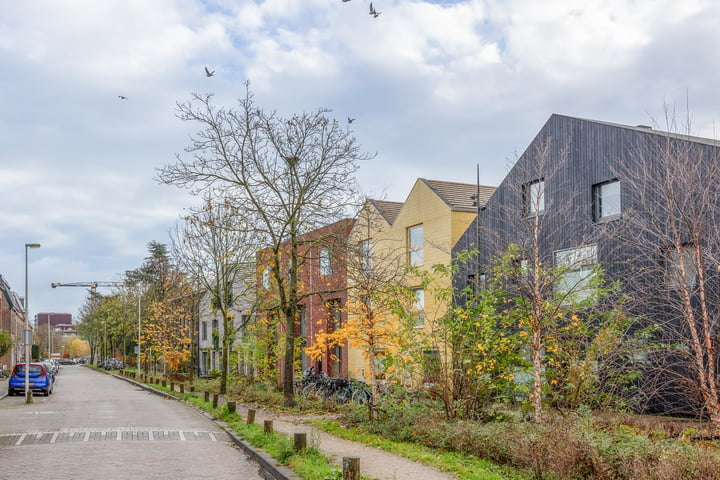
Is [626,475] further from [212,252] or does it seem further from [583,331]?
[212,252]

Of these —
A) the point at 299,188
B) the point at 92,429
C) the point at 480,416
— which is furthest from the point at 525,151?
the point at 92,429

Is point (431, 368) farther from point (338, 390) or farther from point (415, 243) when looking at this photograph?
point (415, 243)

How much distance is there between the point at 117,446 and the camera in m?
14.6

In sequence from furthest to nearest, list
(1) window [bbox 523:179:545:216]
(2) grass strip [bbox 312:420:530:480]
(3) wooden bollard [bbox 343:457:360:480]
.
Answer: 1. (1) window [bbox 523:179:545:216]
2. (2) grass strip [bbox 312:420:530:480]
3. (3) wooden bollard [bbox 343:457:360:480]

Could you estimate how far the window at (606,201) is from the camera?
2205 centimetres

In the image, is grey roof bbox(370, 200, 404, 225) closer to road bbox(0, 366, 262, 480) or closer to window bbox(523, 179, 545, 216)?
window bbox(523, 179, 545, 216)

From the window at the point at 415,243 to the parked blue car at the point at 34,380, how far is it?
17743 mm

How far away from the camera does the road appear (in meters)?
11.6

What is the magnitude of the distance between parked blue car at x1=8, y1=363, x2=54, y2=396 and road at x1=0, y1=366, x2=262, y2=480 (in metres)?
9.48

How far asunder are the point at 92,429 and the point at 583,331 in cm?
1181

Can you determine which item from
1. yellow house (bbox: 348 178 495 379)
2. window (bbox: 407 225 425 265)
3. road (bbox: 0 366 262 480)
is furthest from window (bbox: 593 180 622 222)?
road (bbox: 0 366 262 480)

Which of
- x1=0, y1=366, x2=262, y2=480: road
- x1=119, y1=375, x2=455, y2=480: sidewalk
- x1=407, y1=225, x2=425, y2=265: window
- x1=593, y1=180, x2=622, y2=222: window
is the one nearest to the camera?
x1=119, y1=375, x2=455, y2=480: sidewalk

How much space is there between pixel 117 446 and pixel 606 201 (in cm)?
1570

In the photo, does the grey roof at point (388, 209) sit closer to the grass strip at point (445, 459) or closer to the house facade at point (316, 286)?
the house facade at point (316, 286)
